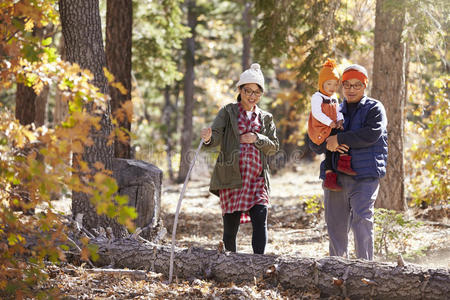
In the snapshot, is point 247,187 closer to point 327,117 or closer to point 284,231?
point 327,117

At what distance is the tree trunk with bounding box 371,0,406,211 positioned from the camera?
7473 mm

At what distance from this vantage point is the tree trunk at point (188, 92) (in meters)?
19.0

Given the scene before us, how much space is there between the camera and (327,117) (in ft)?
14.9

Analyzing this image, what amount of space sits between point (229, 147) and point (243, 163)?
21cm

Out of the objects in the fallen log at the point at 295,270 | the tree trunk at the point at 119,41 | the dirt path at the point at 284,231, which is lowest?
the dirt path at the point at 284,231

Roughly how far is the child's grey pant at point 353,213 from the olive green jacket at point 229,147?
704mm

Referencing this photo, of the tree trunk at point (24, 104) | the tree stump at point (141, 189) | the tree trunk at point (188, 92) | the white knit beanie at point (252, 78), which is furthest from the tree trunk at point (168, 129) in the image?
the white knit beanie at point (252, 78)

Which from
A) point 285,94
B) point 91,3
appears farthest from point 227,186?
point 285,94

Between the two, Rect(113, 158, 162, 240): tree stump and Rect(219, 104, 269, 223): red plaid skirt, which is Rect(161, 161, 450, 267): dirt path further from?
Rect(219, 104, 269, 223): red plaid skirt

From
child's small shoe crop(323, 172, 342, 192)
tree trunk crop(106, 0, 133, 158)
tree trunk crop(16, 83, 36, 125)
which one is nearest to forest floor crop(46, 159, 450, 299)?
child's small shoe crop(323, 172, 342, 192)

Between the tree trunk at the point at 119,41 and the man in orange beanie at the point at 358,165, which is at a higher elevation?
the tree trunk at the point at 119,41

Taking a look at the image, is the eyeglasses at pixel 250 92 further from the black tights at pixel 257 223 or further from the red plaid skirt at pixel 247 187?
the black tights at pixel 257 223

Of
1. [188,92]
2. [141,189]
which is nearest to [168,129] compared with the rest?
[188,92]

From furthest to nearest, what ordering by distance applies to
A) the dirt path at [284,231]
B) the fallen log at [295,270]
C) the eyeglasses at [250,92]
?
the dirt path at [284,231], the eyeglasses at [250,92], the fallen log at [295,270]
